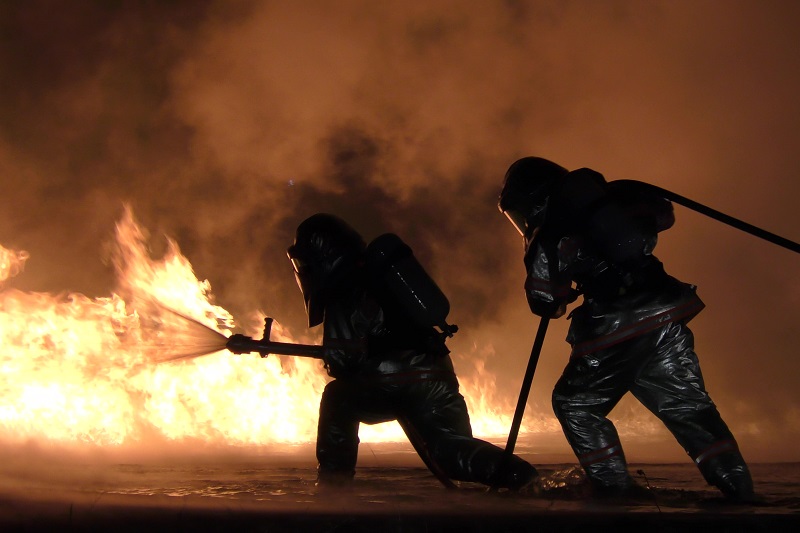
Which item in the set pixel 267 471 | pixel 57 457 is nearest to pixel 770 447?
pixel 267 471

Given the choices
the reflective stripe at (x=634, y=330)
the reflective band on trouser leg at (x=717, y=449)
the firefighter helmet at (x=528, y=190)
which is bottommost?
the reflective band on trouser leg at (x=717, y=449)

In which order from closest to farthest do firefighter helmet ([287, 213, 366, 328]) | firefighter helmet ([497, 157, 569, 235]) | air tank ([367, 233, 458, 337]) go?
firefighter helmet ([497, 157, 569, 235]) < air tank ([367, 233, 458, 337]) < firefighter helmet ([287, 213, 366, 328])

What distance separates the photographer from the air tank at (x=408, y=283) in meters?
3.98

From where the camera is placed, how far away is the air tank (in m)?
3.98

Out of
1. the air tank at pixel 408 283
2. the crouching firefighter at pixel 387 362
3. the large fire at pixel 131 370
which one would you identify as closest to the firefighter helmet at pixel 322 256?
the crouching firefighter at pixel 387 362

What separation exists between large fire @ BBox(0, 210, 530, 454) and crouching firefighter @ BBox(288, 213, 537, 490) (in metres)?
1.61

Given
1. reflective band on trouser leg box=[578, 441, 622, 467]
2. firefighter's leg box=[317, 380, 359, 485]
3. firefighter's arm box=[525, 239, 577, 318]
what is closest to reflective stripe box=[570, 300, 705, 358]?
firefighter's arm box=[525, 239, 577, 318]

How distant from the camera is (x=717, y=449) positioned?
3246mm

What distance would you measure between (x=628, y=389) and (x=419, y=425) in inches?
52.5

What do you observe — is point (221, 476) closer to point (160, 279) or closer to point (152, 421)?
point (160, 279)

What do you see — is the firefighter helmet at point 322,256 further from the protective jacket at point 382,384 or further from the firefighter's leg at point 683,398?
the firefighter's leg at point 683,398

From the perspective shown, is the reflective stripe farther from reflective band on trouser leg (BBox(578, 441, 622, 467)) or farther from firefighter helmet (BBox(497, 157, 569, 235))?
firefighter helmet (BBox(497, 157, 569, 235))

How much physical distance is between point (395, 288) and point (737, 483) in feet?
7.36

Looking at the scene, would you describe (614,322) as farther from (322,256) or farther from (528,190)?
(322,256)
